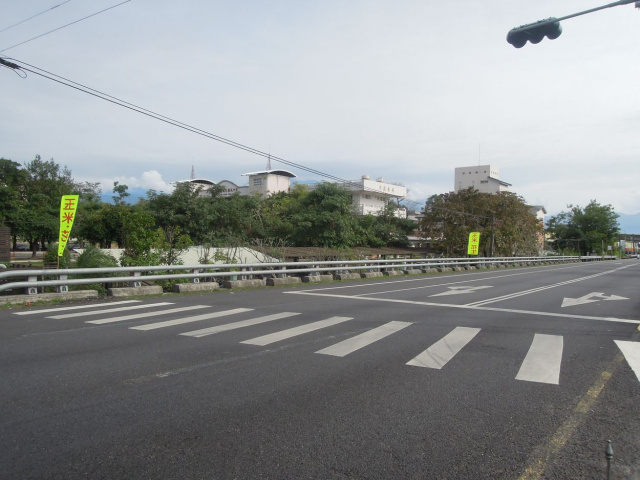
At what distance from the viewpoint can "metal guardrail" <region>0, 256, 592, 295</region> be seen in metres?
11.8

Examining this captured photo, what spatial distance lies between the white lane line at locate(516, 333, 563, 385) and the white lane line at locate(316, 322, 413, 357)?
2424 mm

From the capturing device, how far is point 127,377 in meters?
5.70

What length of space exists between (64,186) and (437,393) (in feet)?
203

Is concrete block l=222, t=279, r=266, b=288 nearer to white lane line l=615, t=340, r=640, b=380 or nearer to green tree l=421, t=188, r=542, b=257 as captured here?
white lane line l=615, t=340, r=640, b=380

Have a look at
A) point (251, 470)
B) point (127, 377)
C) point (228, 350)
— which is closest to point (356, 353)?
point (228, 350)

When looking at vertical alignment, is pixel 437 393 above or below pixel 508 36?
below

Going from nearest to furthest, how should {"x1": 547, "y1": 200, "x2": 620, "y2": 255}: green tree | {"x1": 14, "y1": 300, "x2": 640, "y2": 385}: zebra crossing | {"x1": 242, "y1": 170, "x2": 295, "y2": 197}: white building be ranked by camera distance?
{"x1": 14, "y1": 300, "x2": 640, "y2": 385}: zebra crossing → {"x1": 242, "y1": 170, "x2": 295, "y2": 197}: white building → {"x1": 547, "y1": 200, "x2": 620, "y2": 255}: green tree

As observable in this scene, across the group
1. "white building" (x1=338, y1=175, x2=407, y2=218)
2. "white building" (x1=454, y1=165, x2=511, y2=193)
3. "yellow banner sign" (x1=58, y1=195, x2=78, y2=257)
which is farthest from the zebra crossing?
"white building" (x1=454, y1=165, x2=511, y2=193)

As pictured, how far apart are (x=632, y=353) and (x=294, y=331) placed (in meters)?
5.62

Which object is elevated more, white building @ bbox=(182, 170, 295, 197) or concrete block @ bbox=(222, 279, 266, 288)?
white building @ bbox=(182, 170, 295, 197)

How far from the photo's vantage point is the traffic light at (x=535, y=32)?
8664 millimetres

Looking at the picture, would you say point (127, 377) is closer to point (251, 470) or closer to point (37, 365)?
point (37, 365)

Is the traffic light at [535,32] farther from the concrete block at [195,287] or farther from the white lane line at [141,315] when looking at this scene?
the concrete block at [195,287]

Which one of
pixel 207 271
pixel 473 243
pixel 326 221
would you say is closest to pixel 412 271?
pixel 207 271
